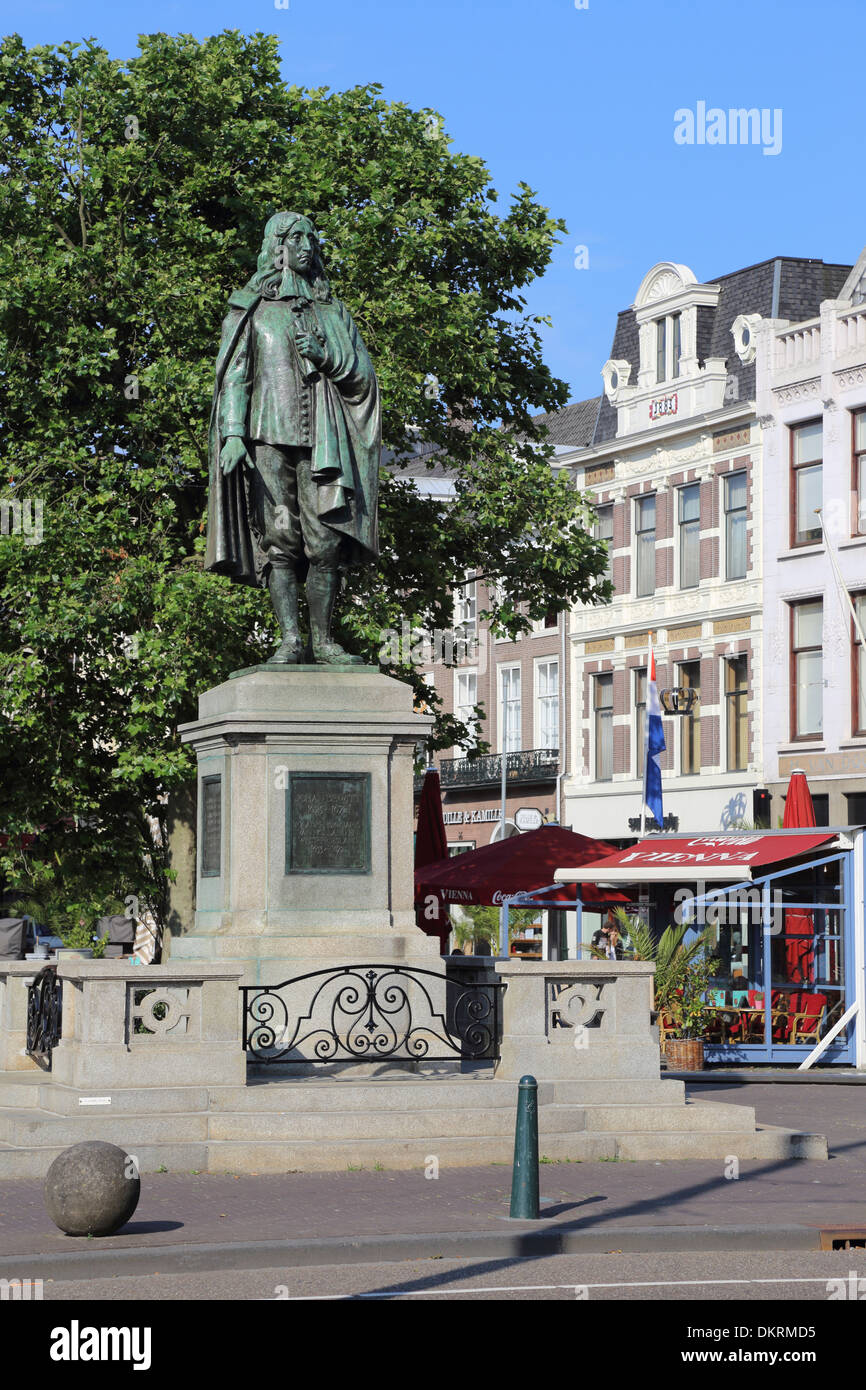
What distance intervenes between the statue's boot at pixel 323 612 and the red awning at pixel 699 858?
1175cm

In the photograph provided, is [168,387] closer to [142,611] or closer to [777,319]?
[142,611]

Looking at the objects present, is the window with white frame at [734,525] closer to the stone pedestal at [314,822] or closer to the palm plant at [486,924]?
the palm plant at [486,924]

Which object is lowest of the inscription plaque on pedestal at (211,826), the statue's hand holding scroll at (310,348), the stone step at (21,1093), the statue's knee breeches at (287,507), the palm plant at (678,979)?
the stone step at (21,1093)

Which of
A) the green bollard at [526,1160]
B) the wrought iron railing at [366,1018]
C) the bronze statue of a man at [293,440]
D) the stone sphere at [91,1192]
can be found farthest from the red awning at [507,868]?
the stone sphere at [91,1192]

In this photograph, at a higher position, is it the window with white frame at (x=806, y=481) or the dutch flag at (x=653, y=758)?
the window with white frame at (x=806, y=481)

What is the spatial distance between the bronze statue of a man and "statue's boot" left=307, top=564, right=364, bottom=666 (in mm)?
11

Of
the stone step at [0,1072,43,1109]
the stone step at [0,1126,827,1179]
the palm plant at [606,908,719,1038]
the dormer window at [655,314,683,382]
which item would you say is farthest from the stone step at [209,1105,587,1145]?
the dormer window at [655,314,683,382]

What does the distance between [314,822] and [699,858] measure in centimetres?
1401

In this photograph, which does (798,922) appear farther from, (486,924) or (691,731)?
(486,924)

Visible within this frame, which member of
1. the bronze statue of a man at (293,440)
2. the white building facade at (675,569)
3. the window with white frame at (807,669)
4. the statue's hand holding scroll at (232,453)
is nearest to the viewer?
the statue's hand holding scroll at (232,453)

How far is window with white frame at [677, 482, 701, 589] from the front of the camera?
46.9 meters

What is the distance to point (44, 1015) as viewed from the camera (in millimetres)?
15352

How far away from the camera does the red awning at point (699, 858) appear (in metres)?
26.9
